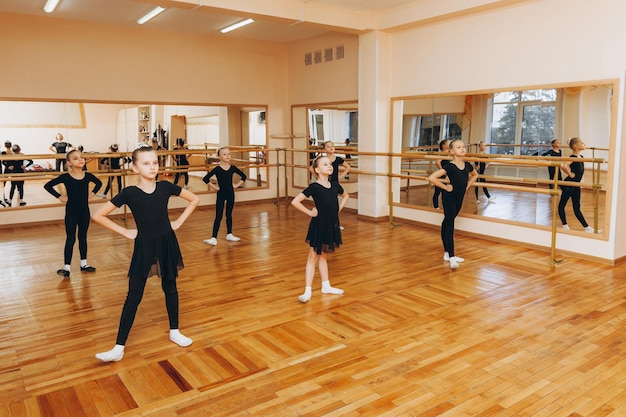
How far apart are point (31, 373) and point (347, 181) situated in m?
6.35

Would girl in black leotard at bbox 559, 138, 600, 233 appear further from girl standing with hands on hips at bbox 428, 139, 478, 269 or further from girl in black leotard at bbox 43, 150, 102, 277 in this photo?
girl in black leotard at bbox 43, 150, 102, 277

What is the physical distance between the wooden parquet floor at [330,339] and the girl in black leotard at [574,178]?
47 centimetres

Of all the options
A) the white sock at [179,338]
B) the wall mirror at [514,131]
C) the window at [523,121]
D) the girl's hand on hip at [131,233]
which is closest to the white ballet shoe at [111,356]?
the white sock at [179,338]

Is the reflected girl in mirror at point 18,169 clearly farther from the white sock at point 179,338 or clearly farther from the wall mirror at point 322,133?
the white sock at point 179,338

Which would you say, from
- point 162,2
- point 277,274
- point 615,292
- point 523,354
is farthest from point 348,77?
point 523,354

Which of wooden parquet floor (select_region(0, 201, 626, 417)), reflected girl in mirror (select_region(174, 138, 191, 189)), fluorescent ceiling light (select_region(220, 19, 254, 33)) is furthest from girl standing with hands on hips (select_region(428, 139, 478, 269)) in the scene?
reflected girl in mirror (select_region(174, 138, 191, 189))

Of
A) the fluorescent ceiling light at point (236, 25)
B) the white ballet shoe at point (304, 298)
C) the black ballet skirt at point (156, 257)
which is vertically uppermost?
the fluorescent ceiling light at point (236, 25)

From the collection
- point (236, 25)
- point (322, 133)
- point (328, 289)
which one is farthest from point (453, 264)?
point (236, 25)

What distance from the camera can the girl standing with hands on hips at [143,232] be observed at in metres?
2.87

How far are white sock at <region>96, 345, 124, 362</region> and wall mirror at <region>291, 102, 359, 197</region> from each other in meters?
5.20

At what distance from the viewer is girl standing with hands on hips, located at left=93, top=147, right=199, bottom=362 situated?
287 cm

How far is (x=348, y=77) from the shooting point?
8.03 metres

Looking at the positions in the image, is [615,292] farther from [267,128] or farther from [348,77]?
[267,128]

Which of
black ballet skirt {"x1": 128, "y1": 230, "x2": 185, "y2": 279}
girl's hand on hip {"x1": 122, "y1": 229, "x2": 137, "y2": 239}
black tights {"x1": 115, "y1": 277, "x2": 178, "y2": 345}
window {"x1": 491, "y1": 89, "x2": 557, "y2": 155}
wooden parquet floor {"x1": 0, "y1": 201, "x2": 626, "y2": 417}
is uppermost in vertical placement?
window {"x1": 491, "y1": 89, "x2": 557, "y2": 155}
